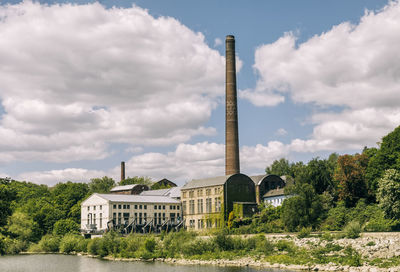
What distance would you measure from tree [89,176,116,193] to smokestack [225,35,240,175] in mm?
62918

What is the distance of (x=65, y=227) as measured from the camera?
94.2m

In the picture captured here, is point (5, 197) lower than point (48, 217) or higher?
higher

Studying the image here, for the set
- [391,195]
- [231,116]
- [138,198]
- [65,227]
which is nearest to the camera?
[391,195]

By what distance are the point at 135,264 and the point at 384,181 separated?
96.7ft

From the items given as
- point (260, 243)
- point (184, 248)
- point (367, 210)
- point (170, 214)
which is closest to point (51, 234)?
point (170, 214)

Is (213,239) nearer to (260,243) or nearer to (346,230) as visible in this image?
(260,243)

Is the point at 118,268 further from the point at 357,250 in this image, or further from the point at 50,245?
the point at 50,245

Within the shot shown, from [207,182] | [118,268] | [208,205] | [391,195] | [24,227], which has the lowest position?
[118,268]

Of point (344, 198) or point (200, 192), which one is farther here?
point (200, 192)

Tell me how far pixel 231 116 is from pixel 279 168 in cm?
5025

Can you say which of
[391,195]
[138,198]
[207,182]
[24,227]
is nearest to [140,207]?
[138,198]

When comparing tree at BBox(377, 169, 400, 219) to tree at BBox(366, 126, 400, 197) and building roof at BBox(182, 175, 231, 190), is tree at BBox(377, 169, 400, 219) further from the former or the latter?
building roof at BBox(182, 175, 231, 190)

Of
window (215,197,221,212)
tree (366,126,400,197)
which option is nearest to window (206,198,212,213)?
window (215,197,221,212)

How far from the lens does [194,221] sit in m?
91.2
